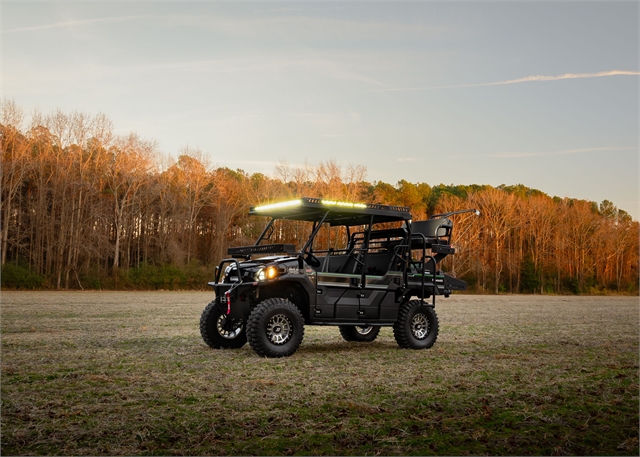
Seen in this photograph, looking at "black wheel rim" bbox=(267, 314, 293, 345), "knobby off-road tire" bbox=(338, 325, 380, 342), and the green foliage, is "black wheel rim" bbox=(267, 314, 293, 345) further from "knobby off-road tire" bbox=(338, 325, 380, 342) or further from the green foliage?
the green foliage

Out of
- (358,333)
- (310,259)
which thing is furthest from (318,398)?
(358,333)

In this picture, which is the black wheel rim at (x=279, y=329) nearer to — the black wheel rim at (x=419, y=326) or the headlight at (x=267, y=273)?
the headlight at (x=267, y=273)

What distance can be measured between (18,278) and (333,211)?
40229 mm

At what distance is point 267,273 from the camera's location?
11.3m

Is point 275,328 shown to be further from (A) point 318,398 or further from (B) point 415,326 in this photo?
(A) point 318,398

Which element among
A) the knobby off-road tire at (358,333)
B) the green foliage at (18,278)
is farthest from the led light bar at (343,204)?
the green foliage at (18,278)

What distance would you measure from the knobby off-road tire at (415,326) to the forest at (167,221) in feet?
132

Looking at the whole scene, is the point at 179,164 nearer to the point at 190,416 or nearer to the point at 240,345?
the point at 240,345

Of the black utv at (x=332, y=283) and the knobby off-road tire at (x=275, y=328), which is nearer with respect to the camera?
the knobby off-road tire at (x=275, y=328)

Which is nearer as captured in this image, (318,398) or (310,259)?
(318,398)

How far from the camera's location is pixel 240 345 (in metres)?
12.7

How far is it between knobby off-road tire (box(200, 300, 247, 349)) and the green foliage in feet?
124

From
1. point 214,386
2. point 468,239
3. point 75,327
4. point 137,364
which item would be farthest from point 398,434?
point 468,239

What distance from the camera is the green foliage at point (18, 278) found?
45.5 m
